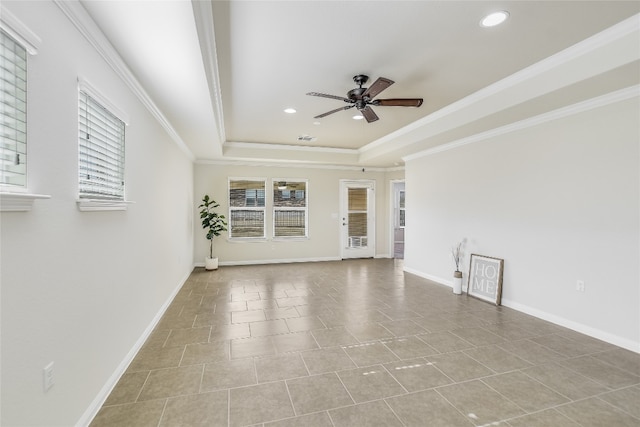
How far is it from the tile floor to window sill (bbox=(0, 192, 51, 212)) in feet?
4.78

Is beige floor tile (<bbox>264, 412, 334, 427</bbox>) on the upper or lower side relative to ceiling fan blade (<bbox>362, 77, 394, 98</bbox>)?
lower

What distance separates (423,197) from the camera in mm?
5980

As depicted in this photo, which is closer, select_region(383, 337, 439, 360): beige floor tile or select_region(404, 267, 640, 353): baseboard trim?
select_region(383, 337, 439, 360): beige floor tile

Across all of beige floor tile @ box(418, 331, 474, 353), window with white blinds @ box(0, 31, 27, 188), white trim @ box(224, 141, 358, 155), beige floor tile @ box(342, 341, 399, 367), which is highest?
white trim @ box(224, 141, 358, 155)

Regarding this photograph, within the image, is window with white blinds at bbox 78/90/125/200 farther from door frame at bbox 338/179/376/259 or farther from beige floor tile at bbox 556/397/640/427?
door frame at bbox 338/179/376/259

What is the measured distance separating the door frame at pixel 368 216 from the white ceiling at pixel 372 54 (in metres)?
3.66

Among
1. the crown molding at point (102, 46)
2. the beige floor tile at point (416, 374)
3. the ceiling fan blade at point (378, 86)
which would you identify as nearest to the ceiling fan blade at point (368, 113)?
the ceiling fan blade at point (378, 86)

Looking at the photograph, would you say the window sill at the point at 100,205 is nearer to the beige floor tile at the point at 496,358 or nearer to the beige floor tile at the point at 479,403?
→ the beige floor tile at the point at 479,403

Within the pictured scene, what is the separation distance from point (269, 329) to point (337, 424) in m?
1.61

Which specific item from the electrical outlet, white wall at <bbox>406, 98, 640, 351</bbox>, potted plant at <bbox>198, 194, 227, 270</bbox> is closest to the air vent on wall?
potted plant at <bbox>198, 194, 227, 270</bbox>

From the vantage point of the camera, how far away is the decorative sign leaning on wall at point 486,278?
4.27m

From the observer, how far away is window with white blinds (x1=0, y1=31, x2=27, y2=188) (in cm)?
121

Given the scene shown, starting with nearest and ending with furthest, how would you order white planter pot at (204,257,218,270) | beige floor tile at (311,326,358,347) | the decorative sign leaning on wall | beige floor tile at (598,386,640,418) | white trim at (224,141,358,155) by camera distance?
1. beige floor tile at (598,386,640,418)
2. beige floor tile at (311,326,358,347)
3. the decorative sign leaning on wall
4. white trim at (224,141,358,155)
5. white planter pot at (204,257,218,270)

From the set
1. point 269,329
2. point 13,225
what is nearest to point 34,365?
point 13,225
